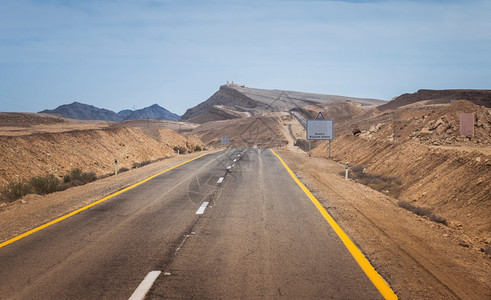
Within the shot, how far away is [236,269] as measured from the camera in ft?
20.7

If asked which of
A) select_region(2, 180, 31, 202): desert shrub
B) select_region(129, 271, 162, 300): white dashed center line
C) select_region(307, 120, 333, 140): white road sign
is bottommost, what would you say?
select_region(2, 180, 31, 202): desert shrub

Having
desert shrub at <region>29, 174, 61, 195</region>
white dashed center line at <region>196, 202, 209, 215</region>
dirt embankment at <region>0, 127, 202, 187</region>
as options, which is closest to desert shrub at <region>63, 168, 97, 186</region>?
dirt embankment at <region>0, 127, 202, 187</region>

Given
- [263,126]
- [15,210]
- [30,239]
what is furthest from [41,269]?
[263,126]

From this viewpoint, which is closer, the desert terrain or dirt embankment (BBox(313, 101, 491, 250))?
the desert terrain

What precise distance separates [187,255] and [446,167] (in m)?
12.1

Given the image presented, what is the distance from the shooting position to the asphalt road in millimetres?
5484

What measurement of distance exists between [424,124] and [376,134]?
6.48m

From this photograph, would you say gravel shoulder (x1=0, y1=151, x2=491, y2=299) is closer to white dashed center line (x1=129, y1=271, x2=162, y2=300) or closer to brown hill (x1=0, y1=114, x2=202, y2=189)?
white dashed center line (x1=129, y1=271, x2=162, y2=300)

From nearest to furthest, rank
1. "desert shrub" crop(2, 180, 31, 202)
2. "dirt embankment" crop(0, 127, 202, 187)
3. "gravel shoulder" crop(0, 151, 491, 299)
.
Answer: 1. "gravel shoulder" crop(0, 151, 491, 299)
2. "desert shrub" crop(2, 180, 31, 202)
3. "dirt embankment" crop(0, 127, 202, 187)

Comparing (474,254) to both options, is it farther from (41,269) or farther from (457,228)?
(41,269)

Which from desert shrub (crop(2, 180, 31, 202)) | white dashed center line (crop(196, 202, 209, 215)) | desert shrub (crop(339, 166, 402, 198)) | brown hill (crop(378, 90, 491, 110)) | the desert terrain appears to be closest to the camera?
the desert terrain

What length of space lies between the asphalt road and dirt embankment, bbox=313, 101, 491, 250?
4.05 metres

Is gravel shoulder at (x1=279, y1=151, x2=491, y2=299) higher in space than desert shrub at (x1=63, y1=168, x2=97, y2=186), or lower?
higher

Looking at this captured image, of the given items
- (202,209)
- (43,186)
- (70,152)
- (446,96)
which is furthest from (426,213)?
(446,96)
